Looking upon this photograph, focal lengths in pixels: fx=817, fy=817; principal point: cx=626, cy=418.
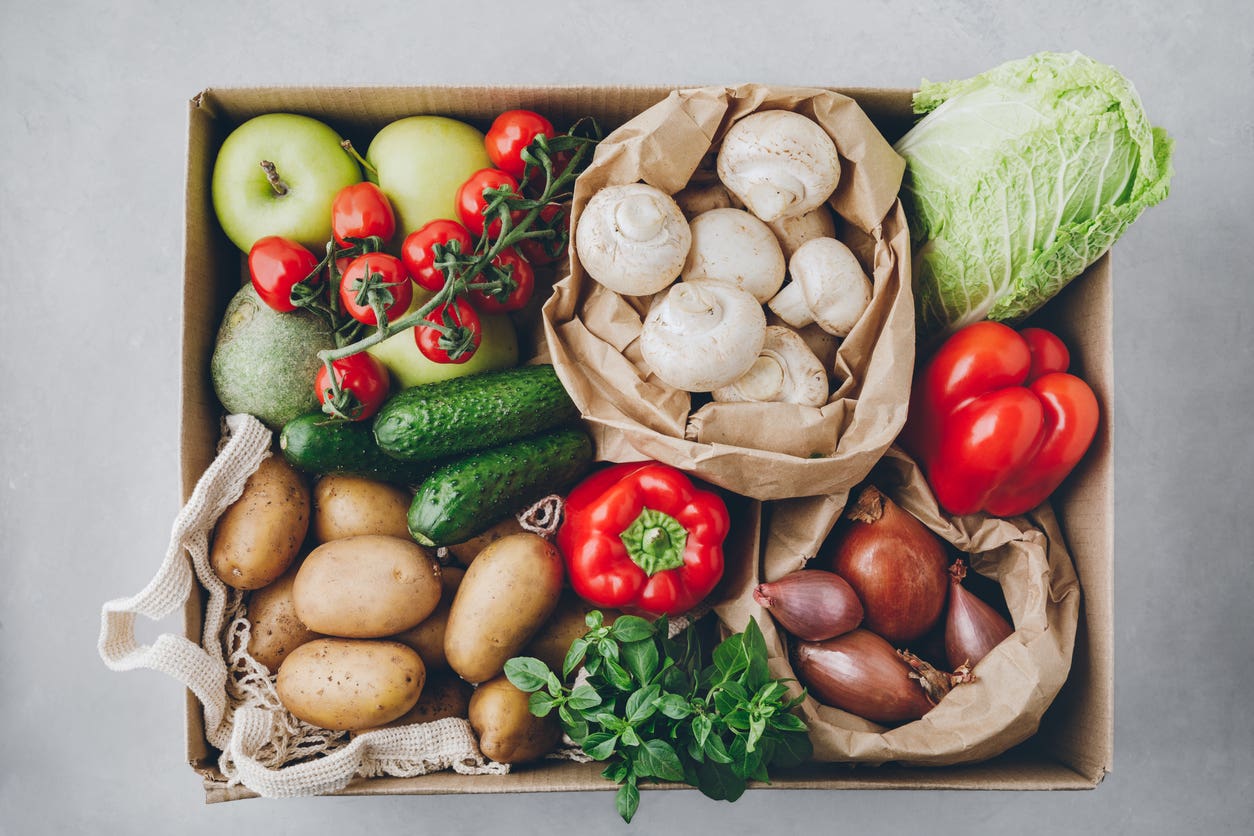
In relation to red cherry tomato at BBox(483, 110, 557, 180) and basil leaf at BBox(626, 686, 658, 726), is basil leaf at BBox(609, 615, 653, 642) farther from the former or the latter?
red cherry tomato at BBox(483, 110, 557, 180)

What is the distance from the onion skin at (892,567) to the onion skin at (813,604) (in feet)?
0.14

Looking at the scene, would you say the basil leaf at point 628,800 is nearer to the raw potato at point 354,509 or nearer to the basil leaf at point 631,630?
the basil leaf at point 631,630

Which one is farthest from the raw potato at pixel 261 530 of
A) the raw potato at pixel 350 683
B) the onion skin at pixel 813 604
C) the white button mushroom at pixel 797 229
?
the white button mushroom at pixel 797 229

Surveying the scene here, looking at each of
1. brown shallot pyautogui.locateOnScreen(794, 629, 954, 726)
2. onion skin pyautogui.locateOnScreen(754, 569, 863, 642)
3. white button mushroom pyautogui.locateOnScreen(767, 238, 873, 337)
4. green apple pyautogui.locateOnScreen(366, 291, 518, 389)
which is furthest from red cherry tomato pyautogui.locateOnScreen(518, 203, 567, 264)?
brown shallot pyautogui.locateOnScreen(794, 629, 954, 726)

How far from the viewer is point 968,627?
115 centimetres

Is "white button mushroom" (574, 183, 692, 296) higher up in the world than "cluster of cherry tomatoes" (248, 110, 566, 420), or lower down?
higher up

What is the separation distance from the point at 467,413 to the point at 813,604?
1.74 feet

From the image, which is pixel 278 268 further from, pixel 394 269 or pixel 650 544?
pixel 650 544

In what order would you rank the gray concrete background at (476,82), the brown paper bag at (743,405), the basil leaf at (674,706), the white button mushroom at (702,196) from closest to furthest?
the basil leaf at (674,706)
the brown paper bag at (743,405)
the white button mushroom at (702,196)
the gray concrete background at (476,82)

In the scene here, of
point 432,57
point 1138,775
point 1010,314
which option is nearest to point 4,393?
point 432,57

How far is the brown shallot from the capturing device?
43.8 inches

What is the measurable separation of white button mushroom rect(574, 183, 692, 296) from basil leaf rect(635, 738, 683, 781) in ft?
1.84

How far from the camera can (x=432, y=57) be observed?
4.58ft

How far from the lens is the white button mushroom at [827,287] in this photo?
1.07m
